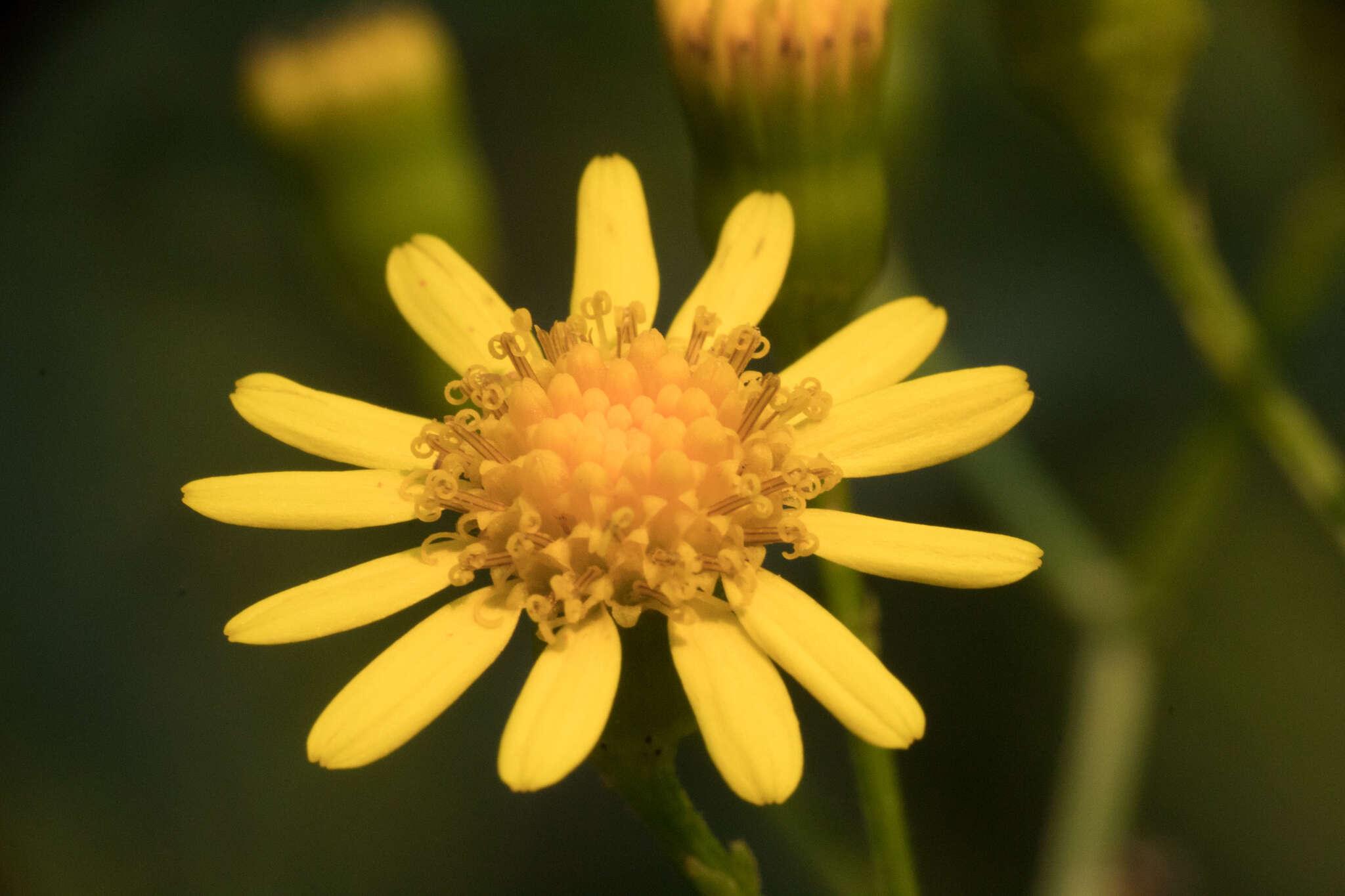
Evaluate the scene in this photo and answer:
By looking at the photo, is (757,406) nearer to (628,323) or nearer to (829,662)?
(628,323)

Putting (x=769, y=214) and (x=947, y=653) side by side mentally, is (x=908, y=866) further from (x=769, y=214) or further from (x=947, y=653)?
(x=947, y=653)

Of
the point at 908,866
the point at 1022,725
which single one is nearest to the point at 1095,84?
the point at 908,866

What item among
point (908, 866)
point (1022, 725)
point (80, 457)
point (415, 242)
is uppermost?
point (80, 457)

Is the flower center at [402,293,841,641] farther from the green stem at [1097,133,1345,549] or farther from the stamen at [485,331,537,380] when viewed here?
the green stem at [1097,133,1345,549]

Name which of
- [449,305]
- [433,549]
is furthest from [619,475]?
[449,305]

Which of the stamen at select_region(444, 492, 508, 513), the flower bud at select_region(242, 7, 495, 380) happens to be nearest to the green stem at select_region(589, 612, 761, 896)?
the stamen at select_region(444, 492, 508, 513)
